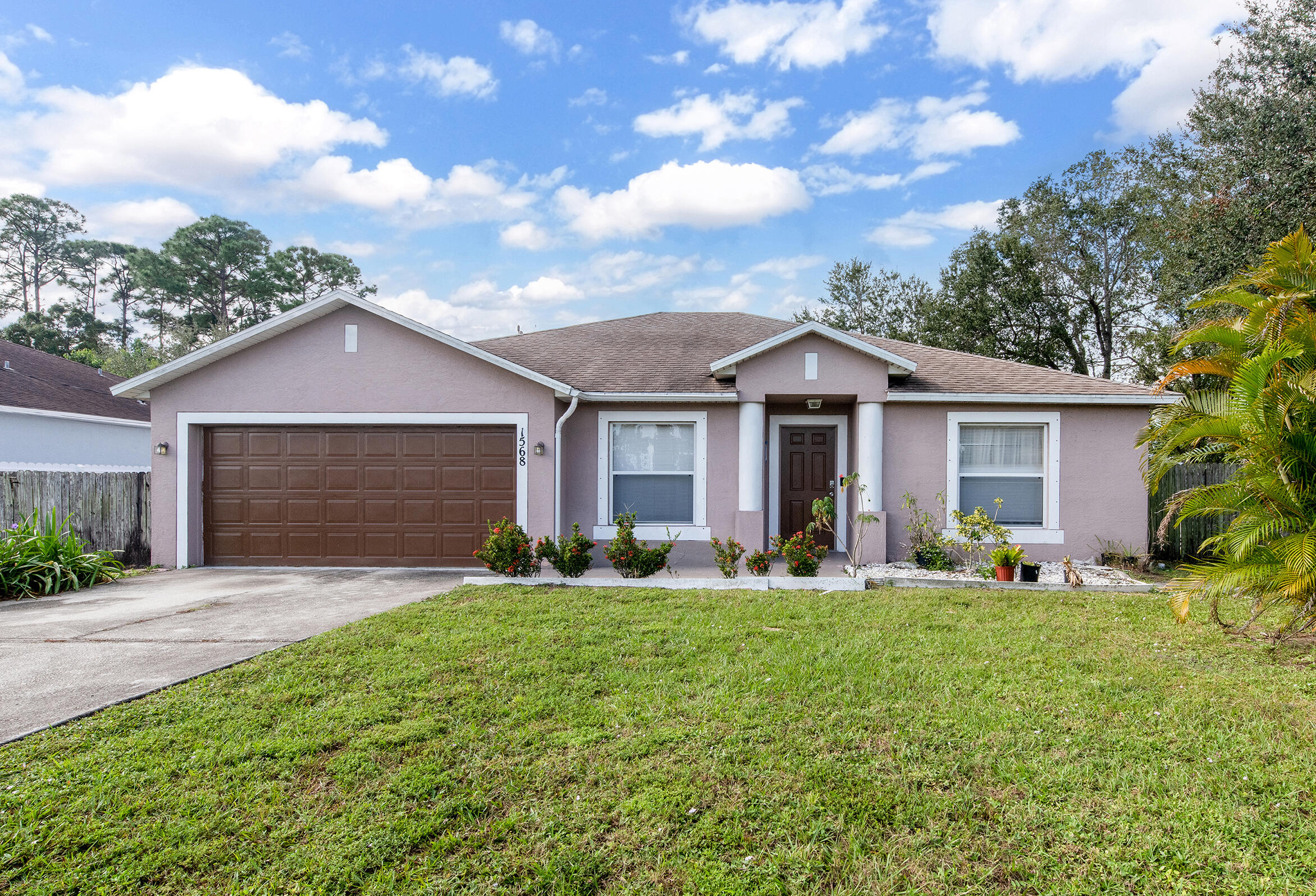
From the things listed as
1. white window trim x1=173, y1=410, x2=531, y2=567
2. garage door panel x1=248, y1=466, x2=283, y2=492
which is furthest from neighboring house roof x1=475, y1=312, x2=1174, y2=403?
garage door panel x1=248, y1=466, x2=283, y2=492

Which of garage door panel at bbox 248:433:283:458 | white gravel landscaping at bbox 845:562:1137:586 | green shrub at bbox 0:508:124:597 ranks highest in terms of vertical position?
garage door panel at bbox 248:433:283:458

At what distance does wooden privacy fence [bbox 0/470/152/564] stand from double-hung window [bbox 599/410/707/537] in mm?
7400

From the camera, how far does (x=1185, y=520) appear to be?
12000 millimetres

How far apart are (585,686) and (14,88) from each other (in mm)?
17270

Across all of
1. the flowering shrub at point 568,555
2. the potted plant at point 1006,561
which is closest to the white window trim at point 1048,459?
the potted plant at point 1006,561

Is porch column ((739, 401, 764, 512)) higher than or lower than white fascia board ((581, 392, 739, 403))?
lower

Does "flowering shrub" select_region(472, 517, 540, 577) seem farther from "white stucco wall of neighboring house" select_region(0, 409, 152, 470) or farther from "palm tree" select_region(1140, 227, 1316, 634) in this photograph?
"white stucco wall of neighboring house" select_region(0, 409, 152, 470)

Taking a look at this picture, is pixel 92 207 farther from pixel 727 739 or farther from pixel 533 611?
pixel 727 739

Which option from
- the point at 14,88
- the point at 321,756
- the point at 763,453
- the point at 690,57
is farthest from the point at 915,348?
the point at 14,88

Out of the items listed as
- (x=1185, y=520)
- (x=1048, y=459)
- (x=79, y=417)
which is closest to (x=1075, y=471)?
(x=1048, y=459)

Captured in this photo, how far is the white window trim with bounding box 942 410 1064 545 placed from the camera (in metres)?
10.5

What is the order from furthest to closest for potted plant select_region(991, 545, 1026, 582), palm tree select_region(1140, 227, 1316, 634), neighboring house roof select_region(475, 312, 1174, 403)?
neighboring house roof select_region(475, 312, 1174, 403), potted plant select_region(991, 545, 1026, 582), palm tree select_region(1140, 227, 1316, 634)

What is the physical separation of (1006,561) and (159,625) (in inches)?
386

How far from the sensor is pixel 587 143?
52.7ft
